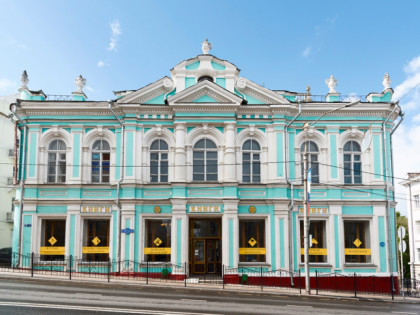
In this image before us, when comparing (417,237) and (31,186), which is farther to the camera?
(417,237)

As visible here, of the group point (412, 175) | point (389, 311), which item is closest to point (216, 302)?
point (389, 311)

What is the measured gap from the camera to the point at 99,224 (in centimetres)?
2336

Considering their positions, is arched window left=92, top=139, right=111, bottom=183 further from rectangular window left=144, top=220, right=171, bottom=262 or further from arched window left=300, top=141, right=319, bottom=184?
arched window left=300, top=141, right=319, bottom=184

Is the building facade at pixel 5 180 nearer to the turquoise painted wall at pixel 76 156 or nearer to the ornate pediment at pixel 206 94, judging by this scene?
the turquoise painted wall at pixel 76 156

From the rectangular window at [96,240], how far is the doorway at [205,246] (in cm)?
452

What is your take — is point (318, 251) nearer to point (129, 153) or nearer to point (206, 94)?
point (206, 94)

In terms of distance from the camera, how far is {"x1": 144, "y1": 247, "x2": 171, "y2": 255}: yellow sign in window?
22484 millimetres

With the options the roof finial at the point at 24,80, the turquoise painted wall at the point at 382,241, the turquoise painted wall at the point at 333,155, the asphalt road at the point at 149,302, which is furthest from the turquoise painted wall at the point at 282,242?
the roof finial at the point at 24,80

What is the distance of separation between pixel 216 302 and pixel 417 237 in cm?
3937

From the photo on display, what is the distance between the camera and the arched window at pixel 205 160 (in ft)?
76.0

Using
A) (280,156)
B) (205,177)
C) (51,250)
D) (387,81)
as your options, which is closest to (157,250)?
(205,177)

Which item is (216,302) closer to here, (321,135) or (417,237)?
(321,135)

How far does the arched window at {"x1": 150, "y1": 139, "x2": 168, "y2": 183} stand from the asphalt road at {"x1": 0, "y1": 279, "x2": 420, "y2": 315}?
20.9 feet

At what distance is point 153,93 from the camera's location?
23.7 meters
